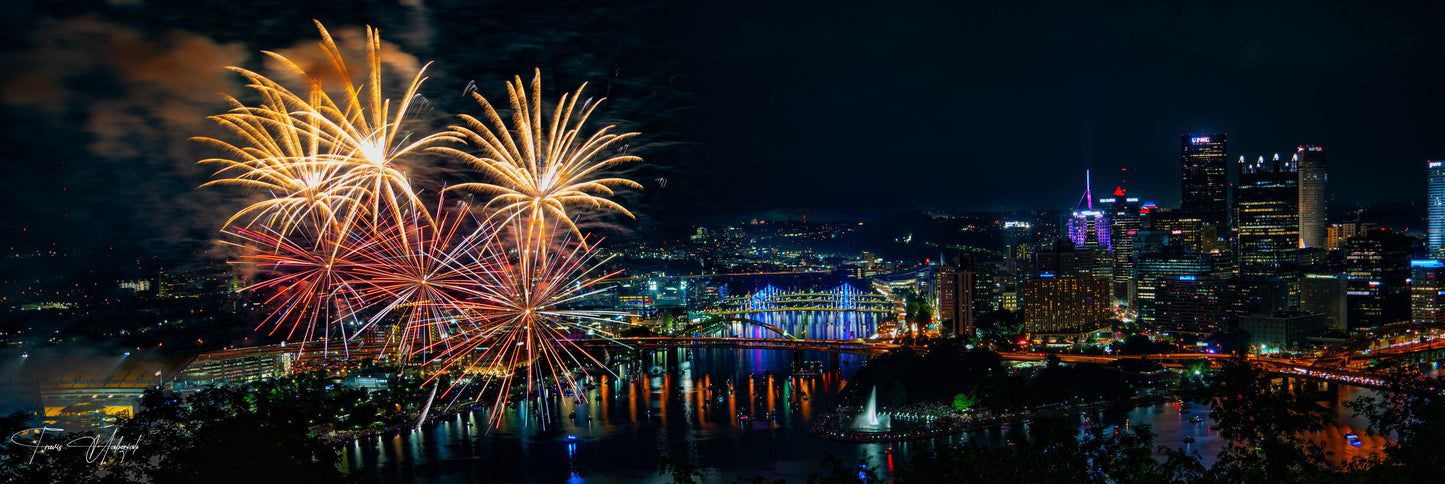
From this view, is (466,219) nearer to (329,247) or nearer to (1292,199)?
(329,247)

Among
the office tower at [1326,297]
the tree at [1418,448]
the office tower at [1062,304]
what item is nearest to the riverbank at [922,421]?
the tree at [1418,448]

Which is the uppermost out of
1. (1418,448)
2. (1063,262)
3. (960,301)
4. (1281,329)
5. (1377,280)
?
(1418,448)

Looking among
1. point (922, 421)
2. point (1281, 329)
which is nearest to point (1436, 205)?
point (1281, 329)

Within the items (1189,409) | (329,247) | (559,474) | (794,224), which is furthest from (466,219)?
(794,224)

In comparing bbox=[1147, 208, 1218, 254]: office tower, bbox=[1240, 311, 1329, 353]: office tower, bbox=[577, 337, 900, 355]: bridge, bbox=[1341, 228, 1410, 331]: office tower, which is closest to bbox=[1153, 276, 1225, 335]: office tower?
bbox=[1240, 311, 1329, 353]: office tower

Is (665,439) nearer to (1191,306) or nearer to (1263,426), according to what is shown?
(1263,426)

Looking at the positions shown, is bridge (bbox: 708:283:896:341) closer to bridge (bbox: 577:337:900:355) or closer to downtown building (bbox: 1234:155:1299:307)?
bridge (bbox: 577:337:900:355)

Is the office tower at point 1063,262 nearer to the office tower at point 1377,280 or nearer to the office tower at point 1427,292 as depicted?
the office tower at point 1377,280
